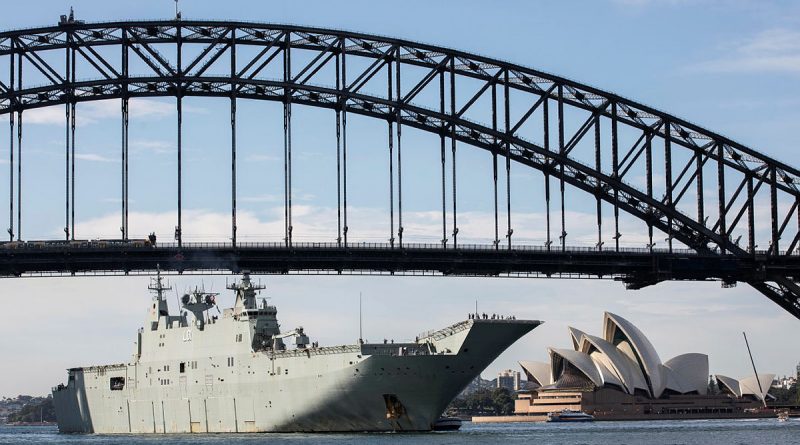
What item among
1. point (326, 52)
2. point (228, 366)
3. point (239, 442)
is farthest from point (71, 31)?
point (239, 442)

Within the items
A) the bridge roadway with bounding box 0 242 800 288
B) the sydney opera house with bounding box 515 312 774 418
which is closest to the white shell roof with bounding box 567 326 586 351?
the sydney opera house with bounding box 515 312 774 418

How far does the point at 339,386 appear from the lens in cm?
7494

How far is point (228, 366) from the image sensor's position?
8244 centimetres

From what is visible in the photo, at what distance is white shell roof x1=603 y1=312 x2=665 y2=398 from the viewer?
145m

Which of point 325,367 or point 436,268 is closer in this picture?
point 325,367

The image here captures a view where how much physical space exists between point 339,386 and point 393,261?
1641cm

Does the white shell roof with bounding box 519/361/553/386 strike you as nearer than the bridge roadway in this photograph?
No

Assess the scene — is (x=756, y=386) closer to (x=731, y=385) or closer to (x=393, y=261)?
(x=731, y=385)

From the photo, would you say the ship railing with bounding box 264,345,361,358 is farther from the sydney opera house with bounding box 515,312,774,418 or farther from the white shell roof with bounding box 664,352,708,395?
the white shell roof with bounding box 664,352,708,395

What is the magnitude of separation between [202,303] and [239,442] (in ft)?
61.6

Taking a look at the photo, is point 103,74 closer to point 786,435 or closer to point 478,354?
point 478,354

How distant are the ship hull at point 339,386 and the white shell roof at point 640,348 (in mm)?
67025

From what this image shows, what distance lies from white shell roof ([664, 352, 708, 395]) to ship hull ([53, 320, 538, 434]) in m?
78.7

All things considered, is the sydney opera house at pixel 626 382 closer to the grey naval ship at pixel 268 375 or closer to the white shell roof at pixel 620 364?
the white shell roof at pixel 620 364
